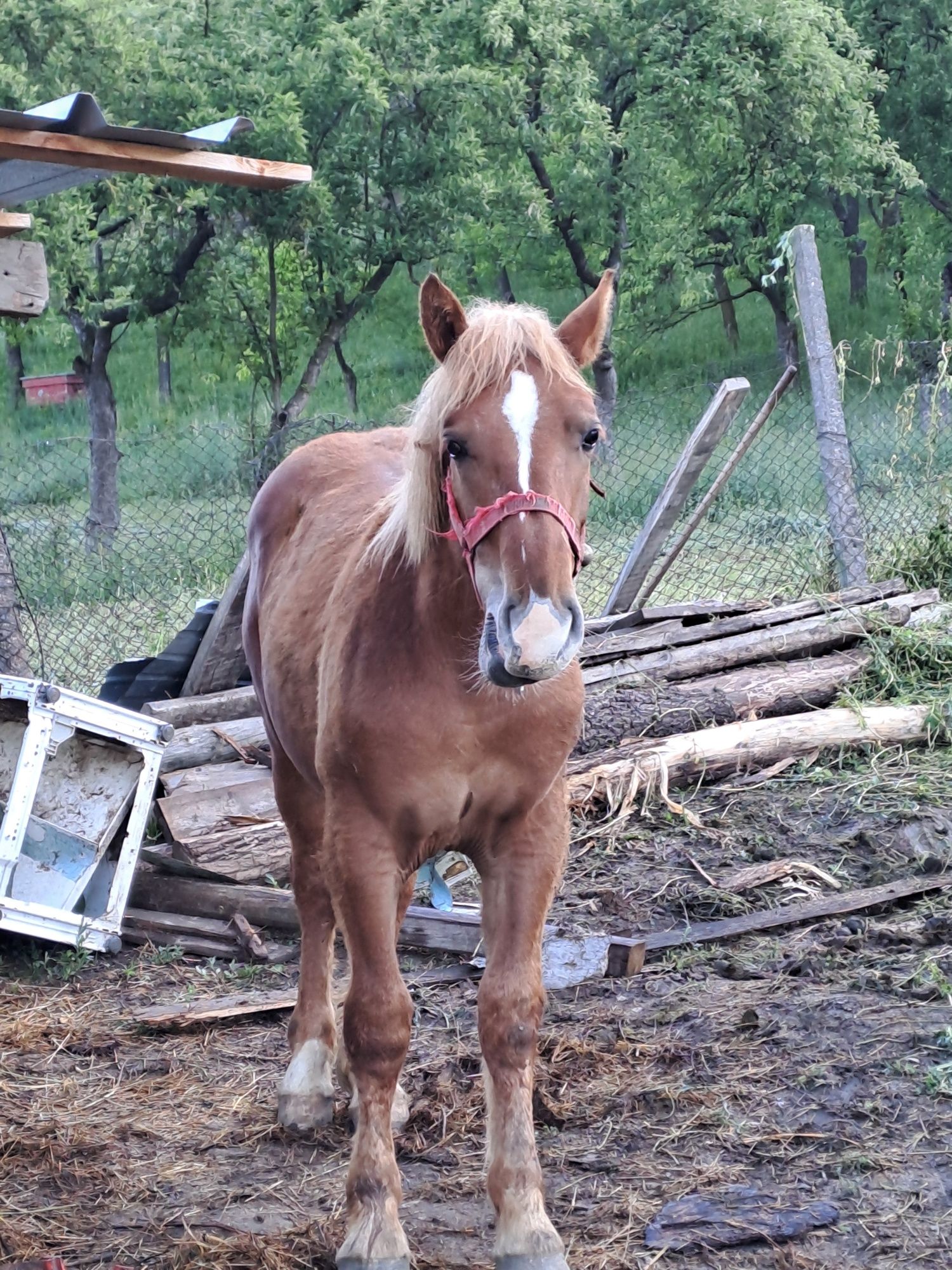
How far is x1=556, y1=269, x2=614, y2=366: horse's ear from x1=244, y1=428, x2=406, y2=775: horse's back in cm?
80

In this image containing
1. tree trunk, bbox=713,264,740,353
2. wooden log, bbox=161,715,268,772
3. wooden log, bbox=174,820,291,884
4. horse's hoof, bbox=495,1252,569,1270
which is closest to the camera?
horse's hoof, bbox=495,1252,569,1270

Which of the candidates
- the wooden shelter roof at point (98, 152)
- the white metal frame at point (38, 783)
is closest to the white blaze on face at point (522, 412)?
the wooden shelter roof at point (98, 152)

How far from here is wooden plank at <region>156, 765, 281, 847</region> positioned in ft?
15.7

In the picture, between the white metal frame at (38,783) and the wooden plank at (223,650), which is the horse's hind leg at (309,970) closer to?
the white metal frame at (38,783)

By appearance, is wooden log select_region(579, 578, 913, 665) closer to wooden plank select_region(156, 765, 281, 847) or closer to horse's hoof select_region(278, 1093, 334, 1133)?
wooden plank select_region(156, 765, 281, 847)

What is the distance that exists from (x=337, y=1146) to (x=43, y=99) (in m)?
15.8

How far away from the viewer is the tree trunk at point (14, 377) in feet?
105

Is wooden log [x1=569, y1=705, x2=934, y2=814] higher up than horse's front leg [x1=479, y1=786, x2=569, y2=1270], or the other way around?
horse's front leg [x1=479, y1=786, x2=569, y2=1270]

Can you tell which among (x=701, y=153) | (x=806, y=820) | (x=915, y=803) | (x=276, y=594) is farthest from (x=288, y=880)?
(x=701, y=153)

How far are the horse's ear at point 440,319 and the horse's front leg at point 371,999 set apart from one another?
1.05 meters

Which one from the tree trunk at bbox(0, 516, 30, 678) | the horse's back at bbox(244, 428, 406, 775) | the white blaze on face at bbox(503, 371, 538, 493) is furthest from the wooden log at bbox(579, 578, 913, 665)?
the white blaze on face at bbox(503, 371, 538, 493)

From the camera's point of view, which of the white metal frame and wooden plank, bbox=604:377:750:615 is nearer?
the white metal frame

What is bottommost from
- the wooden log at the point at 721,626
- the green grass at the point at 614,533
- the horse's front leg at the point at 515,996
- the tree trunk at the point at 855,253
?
the tree trunk at the point at 855,253

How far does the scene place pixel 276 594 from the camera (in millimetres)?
3633
